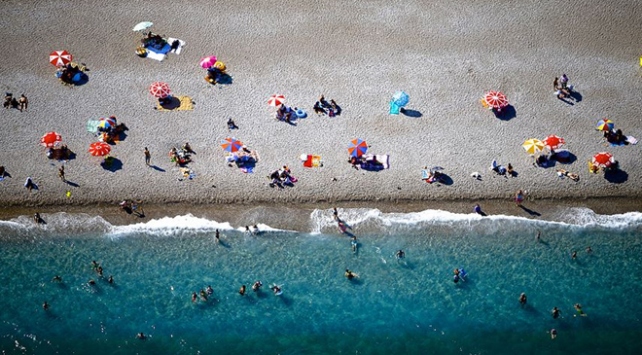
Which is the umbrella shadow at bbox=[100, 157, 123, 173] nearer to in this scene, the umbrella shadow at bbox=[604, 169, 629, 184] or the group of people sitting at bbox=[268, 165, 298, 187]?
the group of people sitting at bbox=[268, 165, 298, 187]

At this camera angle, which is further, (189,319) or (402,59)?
(402,59)

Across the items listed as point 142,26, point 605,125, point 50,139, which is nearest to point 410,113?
point 605,125

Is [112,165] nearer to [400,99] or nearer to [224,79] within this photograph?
[224,79]

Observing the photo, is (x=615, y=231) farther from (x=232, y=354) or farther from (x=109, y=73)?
(x=109, y=73)

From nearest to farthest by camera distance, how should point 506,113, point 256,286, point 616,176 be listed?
point 256,286 < point 616,176 < point 506,113

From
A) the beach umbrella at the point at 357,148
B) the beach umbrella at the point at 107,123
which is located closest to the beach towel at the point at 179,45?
the beach umbrella at the point at 107,123

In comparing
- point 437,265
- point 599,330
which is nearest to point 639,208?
point 599,330
